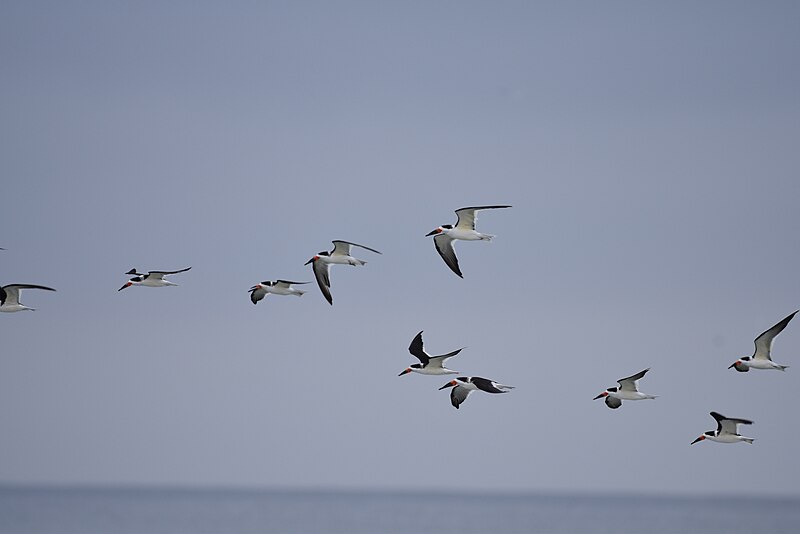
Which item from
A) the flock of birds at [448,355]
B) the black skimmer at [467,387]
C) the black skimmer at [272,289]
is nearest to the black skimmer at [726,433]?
the flock of birds at [448,355]

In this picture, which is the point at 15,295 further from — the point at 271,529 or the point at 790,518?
the point at 790,518

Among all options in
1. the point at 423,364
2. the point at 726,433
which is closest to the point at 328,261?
the point at 423,364

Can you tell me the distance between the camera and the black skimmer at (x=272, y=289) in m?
35.3

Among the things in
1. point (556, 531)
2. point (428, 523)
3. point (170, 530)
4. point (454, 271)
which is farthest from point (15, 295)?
point (428, 523)

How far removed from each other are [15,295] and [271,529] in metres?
60.2

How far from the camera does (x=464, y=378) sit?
3281 cm

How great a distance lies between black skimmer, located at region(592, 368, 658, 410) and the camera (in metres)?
33.2

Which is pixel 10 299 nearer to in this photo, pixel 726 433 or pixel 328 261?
pixel 328 261

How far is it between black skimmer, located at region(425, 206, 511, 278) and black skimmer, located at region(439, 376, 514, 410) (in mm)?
2443

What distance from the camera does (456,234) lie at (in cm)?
3166

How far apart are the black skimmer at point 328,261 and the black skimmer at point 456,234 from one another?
1.80 metres

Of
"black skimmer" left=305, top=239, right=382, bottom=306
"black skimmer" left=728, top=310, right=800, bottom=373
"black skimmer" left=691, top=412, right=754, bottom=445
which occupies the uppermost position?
"black skimmer" left=305, top=239, right=382, bottom=306

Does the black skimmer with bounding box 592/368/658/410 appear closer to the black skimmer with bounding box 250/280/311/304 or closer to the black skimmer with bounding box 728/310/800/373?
the black skimmer with bounding box 728/310/800/373

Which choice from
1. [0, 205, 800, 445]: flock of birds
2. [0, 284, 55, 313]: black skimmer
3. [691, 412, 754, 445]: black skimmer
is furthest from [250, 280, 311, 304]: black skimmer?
[691, 412, 754, 445]: black skimmer
